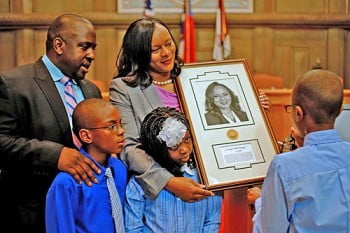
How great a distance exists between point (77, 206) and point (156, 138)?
0.37m

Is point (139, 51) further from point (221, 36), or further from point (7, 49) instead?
point (7, 49)

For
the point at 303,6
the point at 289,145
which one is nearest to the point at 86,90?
the point at 289,145

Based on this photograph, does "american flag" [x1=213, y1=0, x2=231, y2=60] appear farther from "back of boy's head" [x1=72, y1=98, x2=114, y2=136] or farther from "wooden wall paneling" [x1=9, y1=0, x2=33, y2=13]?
"back of boy's head" [x1=72, y1=98, x2=114, y2=136]

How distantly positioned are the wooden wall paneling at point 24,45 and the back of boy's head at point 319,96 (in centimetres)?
504

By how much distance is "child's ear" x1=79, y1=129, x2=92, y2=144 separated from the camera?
6.90 feet

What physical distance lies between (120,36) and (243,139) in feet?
14.6

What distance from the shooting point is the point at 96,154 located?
213 centimetres

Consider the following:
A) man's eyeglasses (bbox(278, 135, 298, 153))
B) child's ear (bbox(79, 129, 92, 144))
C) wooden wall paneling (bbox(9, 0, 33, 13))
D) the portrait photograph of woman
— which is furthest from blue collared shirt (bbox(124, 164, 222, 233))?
wooden wall paneling (bbox(9, 0, 33, 13))

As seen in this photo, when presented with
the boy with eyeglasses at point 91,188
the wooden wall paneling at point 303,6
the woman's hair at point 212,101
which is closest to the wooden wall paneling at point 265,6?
the wooden wall paneling at point 303,6

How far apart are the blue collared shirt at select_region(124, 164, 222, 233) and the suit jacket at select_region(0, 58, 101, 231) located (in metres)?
0.32

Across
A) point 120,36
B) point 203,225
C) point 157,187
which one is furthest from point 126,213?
point 120,36

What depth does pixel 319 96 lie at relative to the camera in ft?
5.82

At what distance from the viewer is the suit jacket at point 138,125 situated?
84.1 inches

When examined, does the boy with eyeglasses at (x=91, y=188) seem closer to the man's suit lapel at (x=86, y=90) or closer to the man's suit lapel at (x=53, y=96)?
the man's suit lapel at (x=53, y=96)
